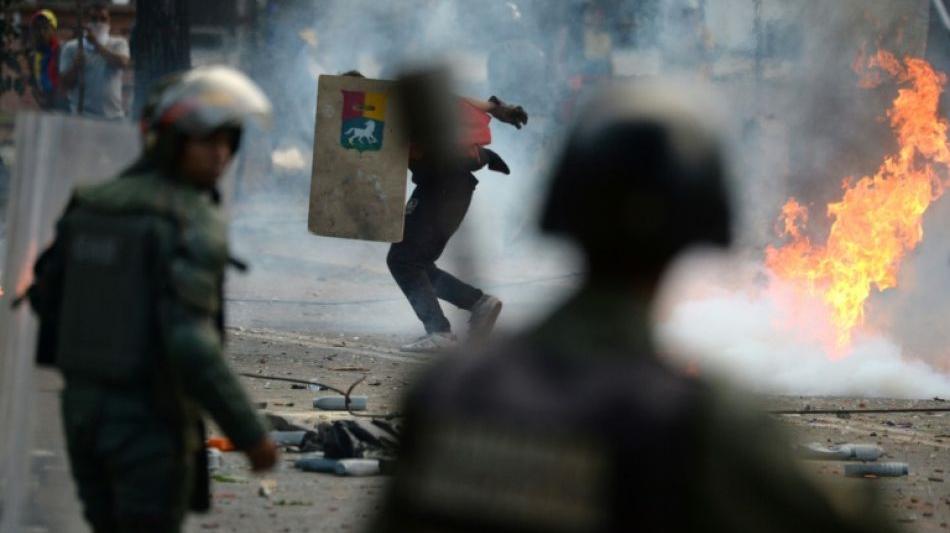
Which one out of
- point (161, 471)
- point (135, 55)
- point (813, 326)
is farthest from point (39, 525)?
point (135, 55)

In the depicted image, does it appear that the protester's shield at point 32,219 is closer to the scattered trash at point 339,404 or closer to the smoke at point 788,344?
the scattered trash at point 339,404

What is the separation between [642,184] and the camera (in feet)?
7.37

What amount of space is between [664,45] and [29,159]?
13394 millimetres

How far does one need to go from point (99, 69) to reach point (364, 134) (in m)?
4.21

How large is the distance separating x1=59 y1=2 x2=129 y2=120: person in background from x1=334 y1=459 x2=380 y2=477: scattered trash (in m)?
7.45

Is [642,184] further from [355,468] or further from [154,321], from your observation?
[355,468]

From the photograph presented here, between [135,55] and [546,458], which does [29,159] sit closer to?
[546,458]

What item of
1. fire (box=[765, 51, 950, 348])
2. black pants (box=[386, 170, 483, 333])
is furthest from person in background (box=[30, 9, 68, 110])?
fire (box=[765, 51, 950, 348])

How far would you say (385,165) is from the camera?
1070cm

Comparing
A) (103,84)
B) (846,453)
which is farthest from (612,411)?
(103,84)

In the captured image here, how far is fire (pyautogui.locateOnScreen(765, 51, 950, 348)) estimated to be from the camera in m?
11.9

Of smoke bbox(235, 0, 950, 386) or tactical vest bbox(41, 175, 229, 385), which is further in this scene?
smoke bbox(235, 0, 950, 386)

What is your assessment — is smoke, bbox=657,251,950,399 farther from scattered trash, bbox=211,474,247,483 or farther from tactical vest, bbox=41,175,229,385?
tactical vest, bbox=41,175,229,385

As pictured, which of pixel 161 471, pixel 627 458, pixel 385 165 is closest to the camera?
pixel 627 458
